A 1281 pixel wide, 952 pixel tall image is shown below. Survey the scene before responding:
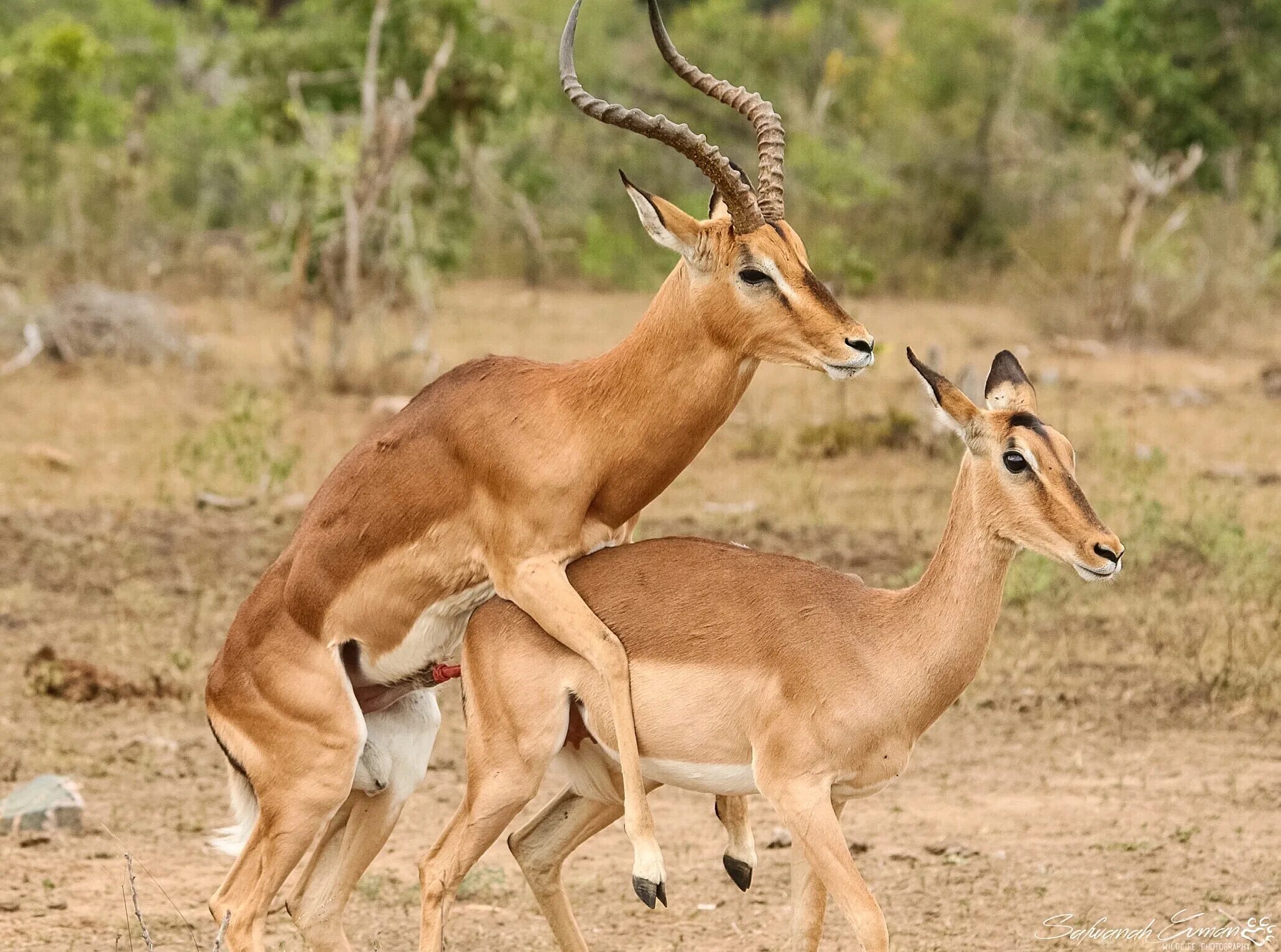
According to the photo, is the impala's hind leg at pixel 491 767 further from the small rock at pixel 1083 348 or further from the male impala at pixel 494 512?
the small rock at pixel 1083 348

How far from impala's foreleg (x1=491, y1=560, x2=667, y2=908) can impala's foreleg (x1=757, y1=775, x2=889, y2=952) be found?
1.07 ft

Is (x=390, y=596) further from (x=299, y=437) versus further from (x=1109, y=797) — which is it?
(x=299, y=437)

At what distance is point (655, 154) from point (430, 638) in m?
19.2

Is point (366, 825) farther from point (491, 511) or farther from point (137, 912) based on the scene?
point (491, 511)

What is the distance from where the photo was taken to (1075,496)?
183 inches

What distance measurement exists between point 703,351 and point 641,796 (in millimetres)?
1182

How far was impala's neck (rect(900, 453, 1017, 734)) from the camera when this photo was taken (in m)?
4.84

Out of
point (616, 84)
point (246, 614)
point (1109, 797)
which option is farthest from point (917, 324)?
point (246, 614)

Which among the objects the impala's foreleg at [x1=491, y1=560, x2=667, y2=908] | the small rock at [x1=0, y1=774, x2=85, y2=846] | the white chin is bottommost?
the small rock at [x1=0, y1=774, x2=85, y2=846]

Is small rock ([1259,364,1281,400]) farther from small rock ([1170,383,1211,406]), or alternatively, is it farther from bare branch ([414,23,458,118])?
bare branch ([414,23,458,118])

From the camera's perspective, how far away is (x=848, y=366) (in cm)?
469

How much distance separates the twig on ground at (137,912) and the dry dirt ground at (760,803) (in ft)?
0.19

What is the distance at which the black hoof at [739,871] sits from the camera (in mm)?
5148

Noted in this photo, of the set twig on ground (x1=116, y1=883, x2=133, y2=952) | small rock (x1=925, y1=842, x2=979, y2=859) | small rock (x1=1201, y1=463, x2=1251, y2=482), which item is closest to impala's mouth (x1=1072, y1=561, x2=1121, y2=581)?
small rock (x1=925, y1=842, x2=979, y2=859)
